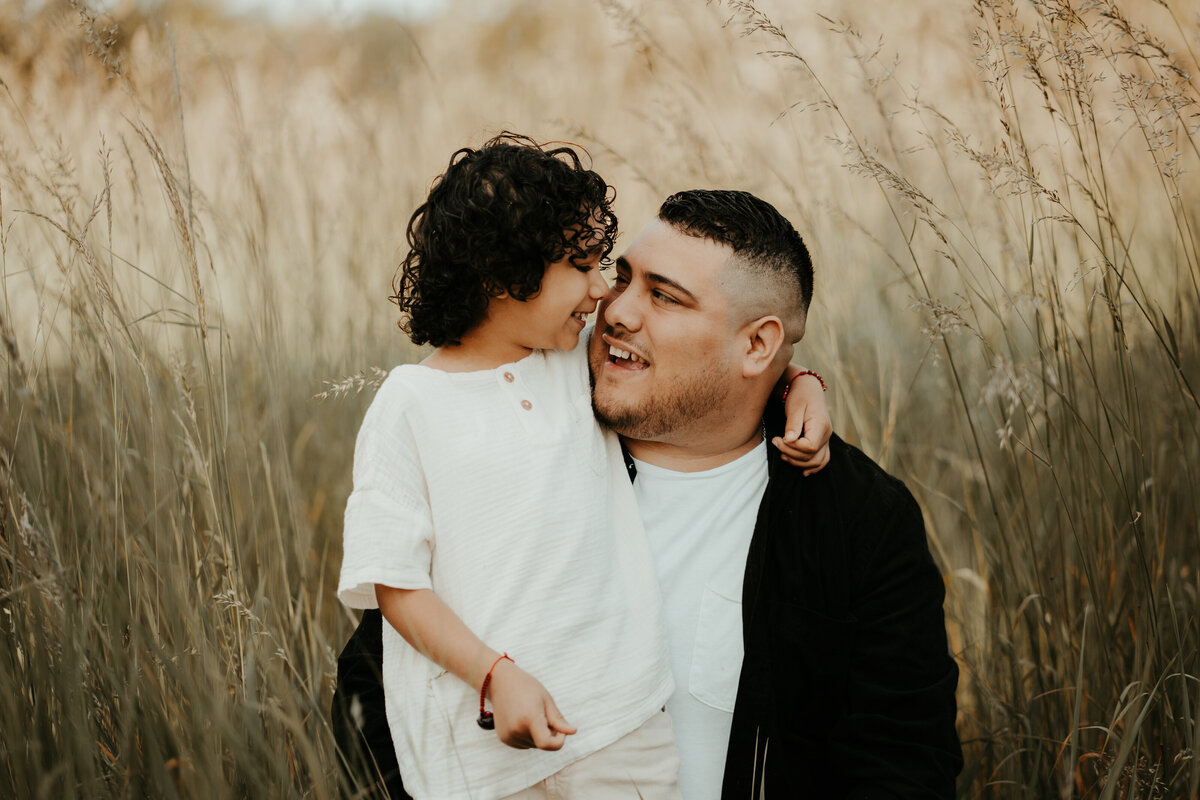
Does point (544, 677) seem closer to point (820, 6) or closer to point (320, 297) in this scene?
point (320, 297)

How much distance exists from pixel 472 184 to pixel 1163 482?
2.02m

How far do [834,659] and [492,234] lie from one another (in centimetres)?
121

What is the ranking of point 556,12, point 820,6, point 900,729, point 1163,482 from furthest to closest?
point 556,12
point 820,6
point 1163,482
point 900,729

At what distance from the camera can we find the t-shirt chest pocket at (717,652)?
1974mm

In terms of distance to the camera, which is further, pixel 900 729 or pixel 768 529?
pixel 768 529

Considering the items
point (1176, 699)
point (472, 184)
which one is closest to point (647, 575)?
point (472, 184)

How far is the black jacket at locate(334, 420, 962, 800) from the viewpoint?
192cm

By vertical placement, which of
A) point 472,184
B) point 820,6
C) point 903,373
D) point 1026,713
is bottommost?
point 1026,713

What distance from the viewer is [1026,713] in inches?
87.7

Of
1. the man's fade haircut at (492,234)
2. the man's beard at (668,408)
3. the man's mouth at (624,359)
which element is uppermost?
the man's fade haircut at (492,234)

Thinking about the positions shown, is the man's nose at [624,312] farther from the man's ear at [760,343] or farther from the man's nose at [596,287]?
the man's ear at [760,343]

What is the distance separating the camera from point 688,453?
7.37 feet

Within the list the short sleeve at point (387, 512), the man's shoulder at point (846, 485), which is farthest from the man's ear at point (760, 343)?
the short sleeve at point (387, 512)

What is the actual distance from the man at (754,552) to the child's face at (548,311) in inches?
→ 5.7
